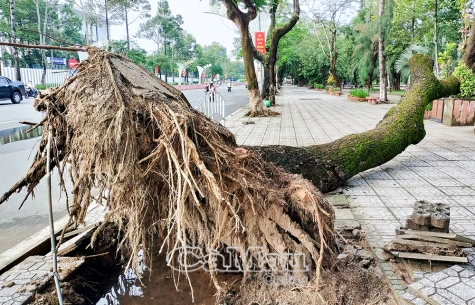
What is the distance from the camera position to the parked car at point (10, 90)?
18.6 m

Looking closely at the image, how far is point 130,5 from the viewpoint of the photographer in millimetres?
38438

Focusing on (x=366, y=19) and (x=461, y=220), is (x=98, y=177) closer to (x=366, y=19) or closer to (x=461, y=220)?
(x=461, y=220)

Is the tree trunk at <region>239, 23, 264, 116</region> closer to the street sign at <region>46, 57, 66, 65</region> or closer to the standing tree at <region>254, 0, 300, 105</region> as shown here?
the standing tree at <region>254, 0, 300, 105</region>

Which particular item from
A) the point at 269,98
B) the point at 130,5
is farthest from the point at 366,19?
the point at 130,5

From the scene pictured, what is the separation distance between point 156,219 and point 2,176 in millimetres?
4523

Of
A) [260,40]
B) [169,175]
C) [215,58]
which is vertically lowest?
[169,175]

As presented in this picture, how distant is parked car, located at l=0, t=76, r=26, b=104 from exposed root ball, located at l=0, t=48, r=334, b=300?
19518 mm

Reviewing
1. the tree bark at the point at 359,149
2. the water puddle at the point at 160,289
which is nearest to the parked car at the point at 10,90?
the tree bark at the point at 359,149

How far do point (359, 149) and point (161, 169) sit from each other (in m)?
3.63

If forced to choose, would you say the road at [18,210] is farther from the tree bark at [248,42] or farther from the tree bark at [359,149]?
the tree bark at [248,42]

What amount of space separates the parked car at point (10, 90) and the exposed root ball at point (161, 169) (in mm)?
19518

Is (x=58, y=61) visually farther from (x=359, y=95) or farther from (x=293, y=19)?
(x=359, y=95)

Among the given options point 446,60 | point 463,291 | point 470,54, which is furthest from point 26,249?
point 446,60

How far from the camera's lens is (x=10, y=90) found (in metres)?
18.9
